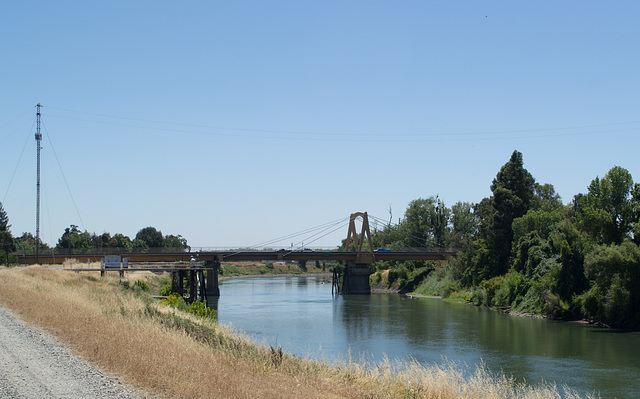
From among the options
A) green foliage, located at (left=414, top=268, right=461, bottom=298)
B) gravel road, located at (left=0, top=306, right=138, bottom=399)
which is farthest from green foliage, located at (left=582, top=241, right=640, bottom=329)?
gravel road, located at (left=0, top=306, right=138, bottom=399)

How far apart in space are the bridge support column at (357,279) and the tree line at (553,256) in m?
8.29

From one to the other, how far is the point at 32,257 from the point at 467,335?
187 ft

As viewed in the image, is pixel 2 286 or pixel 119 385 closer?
pixel 119 385

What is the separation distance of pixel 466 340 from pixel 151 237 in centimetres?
12949

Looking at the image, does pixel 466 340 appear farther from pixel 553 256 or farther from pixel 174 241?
pixel 174 241

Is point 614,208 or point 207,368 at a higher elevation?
point 614,208

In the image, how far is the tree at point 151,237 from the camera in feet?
504

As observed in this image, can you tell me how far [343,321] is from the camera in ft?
161

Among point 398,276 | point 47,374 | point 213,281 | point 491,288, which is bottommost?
point 398,276

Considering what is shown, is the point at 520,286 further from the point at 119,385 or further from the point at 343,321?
the point at 119,385

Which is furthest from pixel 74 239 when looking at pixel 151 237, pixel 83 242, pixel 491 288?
pixel 491 288

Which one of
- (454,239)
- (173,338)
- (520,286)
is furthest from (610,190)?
(454,239)

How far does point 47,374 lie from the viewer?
38.9ft

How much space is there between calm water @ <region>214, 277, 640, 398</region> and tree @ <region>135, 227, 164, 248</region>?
99375 millimetres
